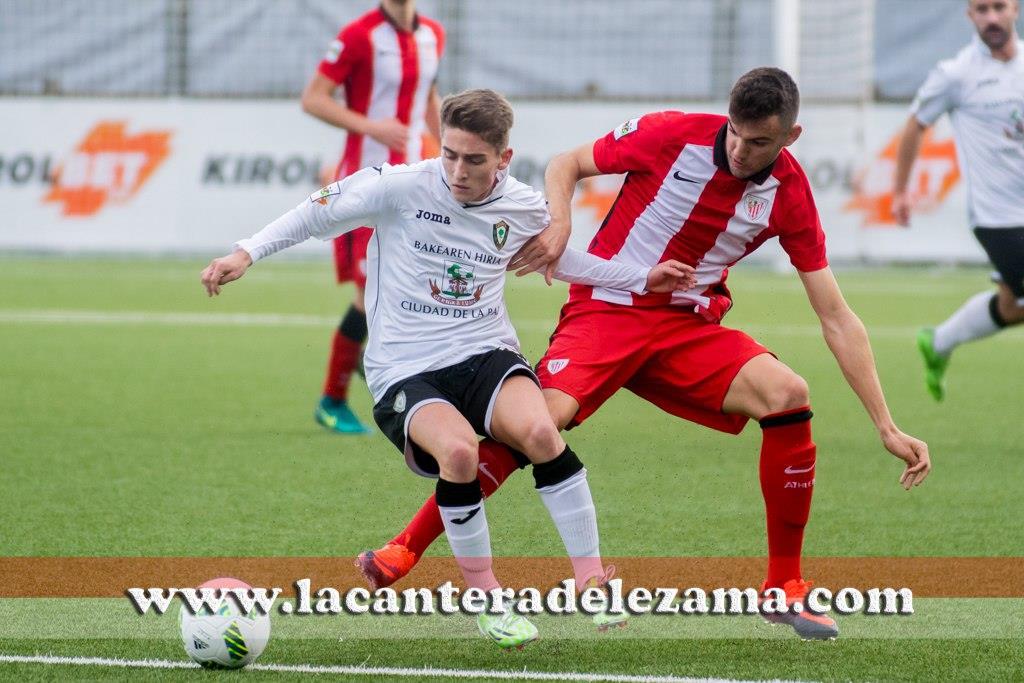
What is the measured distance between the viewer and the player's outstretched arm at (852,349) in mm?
4211

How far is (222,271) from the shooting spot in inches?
157

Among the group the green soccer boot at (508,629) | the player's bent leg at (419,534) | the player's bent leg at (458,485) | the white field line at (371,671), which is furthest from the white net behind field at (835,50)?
the white field line at (371,671)

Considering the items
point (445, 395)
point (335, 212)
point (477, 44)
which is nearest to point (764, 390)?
point (445, 395)

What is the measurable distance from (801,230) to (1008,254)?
136 inches

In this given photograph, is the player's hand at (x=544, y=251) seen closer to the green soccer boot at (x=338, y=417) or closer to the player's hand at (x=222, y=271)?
the player's hand at (x=222, y=271)

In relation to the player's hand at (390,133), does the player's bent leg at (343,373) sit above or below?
below

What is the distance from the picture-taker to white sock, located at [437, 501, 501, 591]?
409 cm

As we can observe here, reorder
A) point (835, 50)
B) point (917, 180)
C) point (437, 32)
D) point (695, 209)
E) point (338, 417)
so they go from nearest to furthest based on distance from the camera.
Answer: point (695, 209) < point (338, 417) < point (437, 32) < point (917, 180) < point (835, 50)

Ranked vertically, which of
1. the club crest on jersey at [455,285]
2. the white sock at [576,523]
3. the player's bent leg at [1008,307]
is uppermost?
the club crest on jersey at [455,285]

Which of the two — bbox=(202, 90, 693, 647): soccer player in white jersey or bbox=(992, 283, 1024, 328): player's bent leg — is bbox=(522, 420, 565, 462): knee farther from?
bbox=(992, 283, 1024, 328): player's bent leg

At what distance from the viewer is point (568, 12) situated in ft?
64.6

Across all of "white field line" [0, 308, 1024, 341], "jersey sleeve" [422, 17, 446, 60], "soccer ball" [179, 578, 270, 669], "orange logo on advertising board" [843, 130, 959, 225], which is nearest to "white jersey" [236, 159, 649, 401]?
"soccer ball" [179, 578, 270, 669]

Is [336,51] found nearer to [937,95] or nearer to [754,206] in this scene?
[937,95]

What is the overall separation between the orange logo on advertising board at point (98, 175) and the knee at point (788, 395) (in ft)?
47.0
